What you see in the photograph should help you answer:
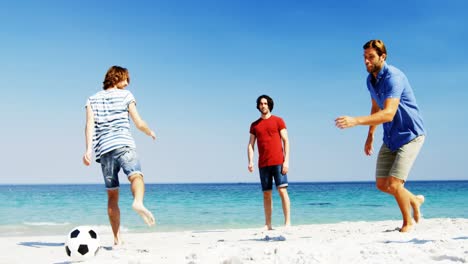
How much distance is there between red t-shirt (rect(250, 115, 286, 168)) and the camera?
673cm

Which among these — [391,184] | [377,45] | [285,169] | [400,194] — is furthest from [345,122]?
[285,169]

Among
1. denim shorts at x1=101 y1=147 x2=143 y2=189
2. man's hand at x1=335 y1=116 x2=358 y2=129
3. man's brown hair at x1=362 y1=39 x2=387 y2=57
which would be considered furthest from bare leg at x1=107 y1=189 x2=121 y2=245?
man's brown hair at x1=362 y1=39 x2=387 y2=57

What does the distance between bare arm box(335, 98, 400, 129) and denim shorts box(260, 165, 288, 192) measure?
255 centimetres

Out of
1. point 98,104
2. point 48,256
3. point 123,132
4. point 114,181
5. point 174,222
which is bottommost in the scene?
point 174,222

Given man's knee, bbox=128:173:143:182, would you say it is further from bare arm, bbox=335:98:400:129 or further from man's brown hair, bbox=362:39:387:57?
man's brown hair, bbox=362:39:387:57

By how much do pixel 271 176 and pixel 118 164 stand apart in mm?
2745

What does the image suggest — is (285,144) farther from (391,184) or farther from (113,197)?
(113,197)

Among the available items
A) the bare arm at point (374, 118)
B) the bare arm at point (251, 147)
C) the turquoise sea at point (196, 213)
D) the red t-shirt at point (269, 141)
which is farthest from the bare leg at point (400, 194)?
the turquoise sea at point (196, 213)

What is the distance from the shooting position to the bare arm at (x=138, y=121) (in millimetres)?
4598

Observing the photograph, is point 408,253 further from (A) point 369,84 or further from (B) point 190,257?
(A) point 369,84

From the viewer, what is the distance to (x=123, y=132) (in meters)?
4.64

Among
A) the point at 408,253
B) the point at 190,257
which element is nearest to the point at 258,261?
the point at 190,257

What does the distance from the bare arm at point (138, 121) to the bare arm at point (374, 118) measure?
1995 millimetres

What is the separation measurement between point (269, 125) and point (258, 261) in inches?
141
